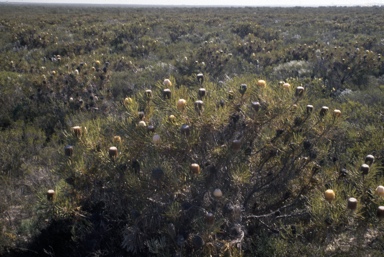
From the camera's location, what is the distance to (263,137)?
3113mm

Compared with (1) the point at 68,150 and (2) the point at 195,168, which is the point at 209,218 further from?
(1) the point at 68,150

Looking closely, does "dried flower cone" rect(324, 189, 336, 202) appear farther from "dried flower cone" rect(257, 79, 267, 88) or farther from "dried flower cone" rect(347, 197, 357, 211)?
"dried flower cone" rect(257, 79, 267, 88)

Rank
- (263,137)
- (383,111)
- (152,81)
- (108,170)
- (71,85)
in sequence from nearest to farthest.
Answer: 1. (108,170)
2. (263,137)
3. (383,111)
4. (71,85)
5. (152,81)

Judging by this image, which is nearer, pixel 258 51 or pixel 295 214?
pixel 295 214

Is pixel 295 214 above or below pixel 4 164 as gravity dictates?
above

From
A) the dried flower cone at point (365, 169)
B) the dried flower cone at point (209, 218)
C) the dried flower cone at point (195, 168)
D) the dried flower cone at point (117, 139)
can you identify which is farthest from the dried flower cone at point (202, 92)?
the dried flower cone at point (365, 169)

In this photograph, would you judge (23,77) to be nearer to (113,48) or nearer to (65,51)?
(65,51)

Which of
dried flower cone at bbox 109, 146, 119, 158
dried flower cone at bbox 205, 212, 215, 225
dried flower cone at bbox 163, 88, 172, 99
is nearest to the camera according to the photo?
dried flower cone at bbox 205, 212, 215, 225

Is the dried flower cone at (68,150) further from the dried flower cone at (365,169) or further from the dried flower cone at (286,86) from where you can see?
the dried flower cone at (365,169)

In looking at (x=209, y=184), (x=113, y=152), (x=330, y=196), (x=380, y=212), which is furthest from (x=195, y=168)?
(x=380, y=212)

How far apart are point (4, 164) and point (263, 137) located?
12.4 ft

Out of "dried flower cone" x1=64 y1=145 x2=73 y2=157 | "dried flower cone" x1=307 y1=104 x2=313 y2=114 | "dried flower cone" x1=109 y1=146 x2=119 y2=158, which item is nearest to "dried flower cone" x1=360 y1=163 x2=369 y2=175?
"dried flower cone" x1=307 y1=104 x2=313 y2=114

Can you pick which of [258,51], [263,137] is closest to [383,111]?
[263,137]

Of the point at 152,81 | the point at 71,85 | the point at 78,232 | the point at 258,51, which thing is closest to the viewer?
the point at 78,232
